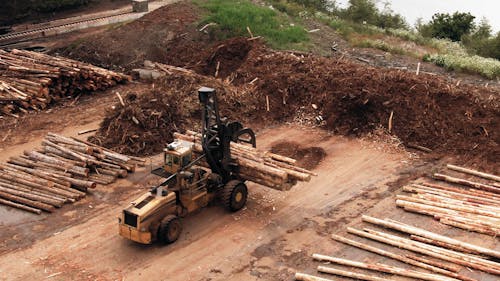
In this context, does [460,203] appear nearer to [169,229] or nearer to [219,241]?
[219,241]

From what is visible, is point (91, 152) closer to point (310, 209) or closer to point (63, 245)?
point (63, 245)

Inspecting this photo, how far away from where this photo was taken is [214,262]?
1456 centimetres

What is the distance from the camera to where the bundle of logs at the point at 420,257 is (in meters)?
13.7

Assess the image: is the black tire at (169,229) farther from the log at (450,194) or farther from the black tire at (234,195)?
the log at (450,194)

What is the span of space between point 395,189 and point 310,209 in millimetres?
3122

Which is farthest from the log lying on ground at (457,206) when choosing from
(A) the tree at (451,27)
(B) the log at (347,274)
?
(A) the tree at (451,27)

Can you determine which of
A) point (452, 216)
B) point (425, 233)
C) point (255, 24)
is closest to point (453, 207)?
point (452, 216)

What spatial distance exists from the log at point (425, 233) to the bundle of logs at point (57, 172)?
8.23 meters

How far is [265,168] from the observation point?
53.3 feet

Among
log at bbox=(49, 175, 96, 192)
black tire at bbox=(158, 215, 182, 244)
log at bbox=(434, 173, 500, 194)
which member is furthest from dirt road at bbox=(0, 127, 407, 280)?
log at bbox=(434, 173, 500, 194)

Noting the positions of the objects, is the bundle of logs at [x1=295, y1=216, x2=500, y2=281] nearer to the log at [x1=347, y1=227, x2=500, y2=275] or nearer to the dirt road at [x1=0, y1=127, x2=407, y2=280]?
the log at [x1=347, y1=227, x2=500, y2=275]

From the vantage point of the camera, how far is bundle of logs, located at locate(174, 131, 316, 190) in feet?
52.7

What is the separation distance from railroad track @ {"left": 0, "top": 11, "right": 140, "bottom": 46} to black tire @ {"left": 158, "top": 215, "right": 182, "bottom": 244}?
69.9 ft

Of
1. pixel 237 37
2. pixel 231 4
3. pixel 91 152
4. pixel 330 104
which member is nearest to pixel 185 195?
pixel 91 152
